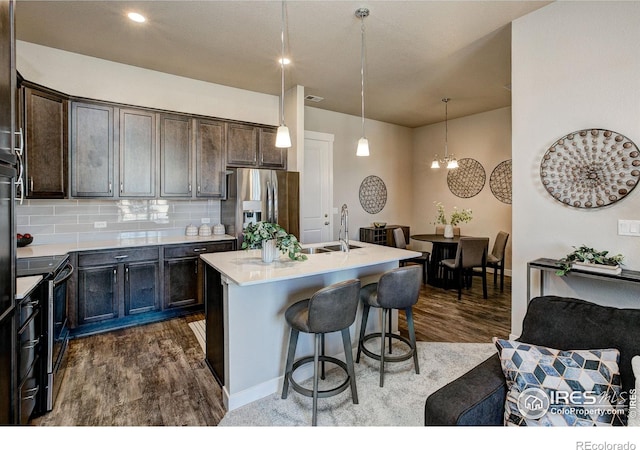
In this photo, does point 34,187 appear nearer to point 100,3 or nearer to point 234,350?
point 100,3

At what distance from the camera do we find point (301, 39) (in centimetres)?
328

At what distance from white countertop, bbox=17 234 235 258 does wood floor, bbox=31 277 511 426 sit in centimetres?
92

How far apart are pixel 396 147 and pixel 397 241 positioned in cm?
274

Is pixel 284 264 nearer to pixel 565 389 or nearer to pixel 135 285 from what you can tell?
pixel 565 389

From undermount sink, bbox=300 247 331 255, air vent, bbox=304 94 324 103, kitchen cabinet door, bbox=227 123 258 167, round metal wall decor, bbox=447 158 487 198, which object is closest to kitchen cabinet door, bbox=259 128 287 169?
kitchen cabinet door, bbox=227 123 258 167

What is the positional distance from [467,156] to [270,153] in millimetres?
3984

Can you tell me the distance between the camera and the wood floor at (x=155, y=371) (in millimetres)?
2072

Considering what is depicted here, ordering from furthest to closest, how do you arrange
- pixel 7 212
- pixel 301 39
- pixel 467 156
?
pixel 467 156 < pixel 301 39 < pixel 7 212

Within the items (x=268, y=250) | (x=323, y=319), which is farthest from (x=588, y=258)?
(x=268, y=250)

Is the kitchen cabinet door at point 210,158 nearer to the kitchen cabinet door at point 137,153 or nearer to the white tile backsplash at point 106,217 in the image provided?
the white tile backsplash at point 106,217

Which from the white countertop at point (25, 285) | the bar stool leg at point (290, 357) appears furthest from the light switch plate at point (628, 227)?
the white countertop at point (25, 285)

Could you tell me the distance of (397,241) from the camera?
5.21m
